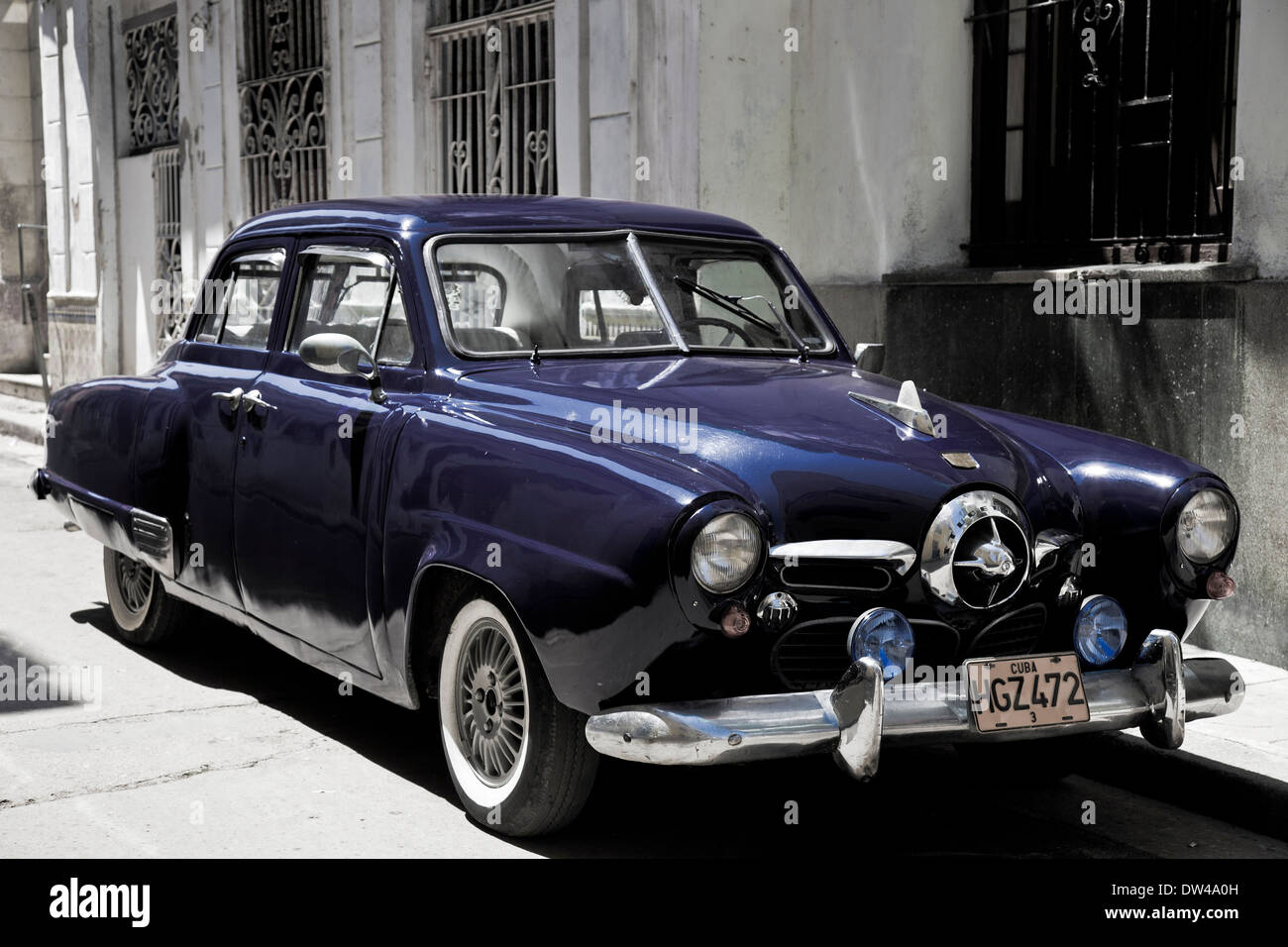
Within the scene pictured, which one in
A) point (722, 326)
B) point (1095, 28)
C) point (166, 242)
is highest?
point (1095, 28)

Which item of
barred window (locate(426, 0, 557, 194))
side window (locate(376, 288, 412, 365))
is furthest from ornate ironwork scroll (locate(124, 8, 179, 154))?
side window (locate(376, 288, 412, 365))

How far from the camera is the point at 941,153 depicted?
8297mm

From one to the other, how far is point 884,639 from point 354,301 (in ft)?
7.31

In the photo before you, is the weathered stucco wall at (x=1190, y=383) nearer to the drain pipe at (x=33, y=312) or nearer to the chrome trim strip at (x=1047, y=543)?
the chrome trim strip at (x=1047, y=543)

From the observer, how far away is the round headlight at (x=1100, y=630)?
4.11m

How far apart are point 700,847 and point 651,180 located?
563cm

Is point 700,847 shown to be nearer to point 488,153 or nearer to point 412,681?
point 412,681

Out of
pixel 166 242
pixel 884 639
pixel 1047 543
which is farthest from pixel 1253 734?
pixel 166 242

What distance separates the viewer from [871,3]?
842cm

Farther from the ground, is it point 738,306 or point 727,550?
point 738,306

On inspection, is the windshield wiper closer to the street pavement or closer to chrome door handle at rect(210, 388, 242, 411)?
the street pavement

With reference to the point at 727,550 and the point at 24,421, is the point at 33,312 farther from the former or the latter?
A: the point at 727,550

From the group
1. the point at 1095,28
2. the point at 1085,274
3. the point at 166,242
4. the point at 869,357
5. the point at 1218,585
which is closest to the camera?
the point at 1218,585

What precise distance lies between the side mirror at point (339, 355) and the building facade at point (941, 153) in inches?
141
